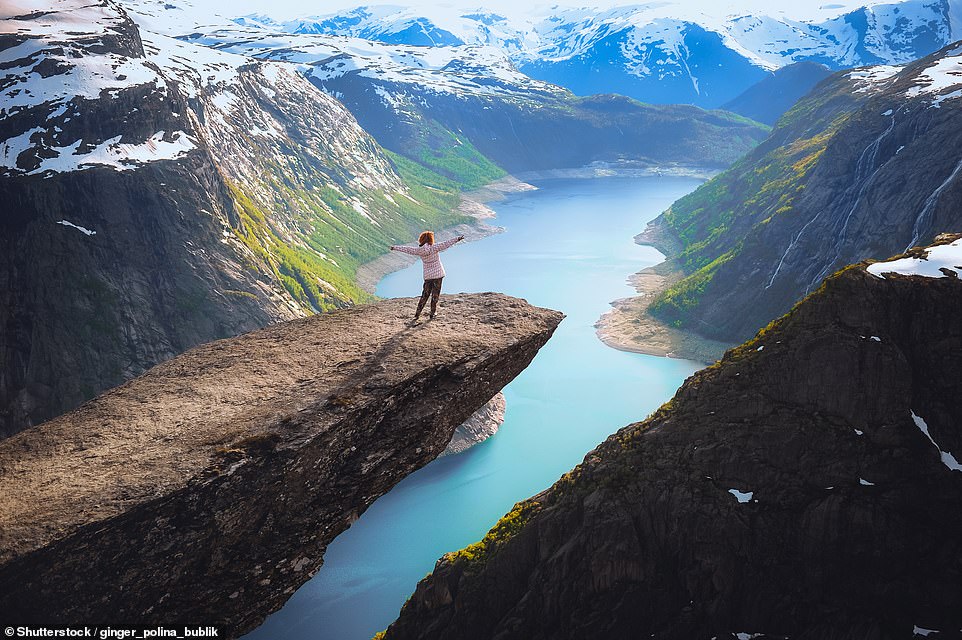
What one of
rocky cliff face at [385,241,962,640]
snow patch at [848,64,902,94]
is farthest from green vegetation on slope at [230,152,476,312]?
snow patch at [848,64,902,94]

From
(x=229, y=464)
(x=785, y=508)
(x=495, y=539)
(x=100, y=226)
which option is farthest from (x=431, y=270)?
(x=100, y=226)

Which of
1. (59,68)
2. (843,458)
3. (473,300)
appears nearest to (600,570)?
(843,458)

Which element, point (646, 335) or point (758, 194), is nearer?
point (646, 335)

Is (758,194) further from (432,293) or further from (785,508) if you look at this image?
(432,293)

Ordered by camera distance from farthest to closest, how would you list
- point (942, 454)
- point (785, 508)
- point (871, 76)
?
1. point (871, 76)
2. point (785, 508)
3. point (942, 454)

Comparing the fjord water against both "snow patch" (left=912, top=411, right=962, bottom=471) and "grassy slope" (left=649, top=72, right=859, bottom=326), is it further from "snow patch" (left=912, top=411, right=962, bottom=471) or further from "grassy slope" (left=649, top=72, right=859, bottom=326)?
"snow patch" (left=912, top=411, right=962, bottom=471)

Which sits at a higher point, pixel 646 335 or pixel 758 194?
pixel 758 194

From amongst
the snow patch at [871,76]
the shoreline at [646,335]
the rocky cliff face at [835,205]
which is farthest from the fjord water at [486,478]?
the snow patch at [871,76]
